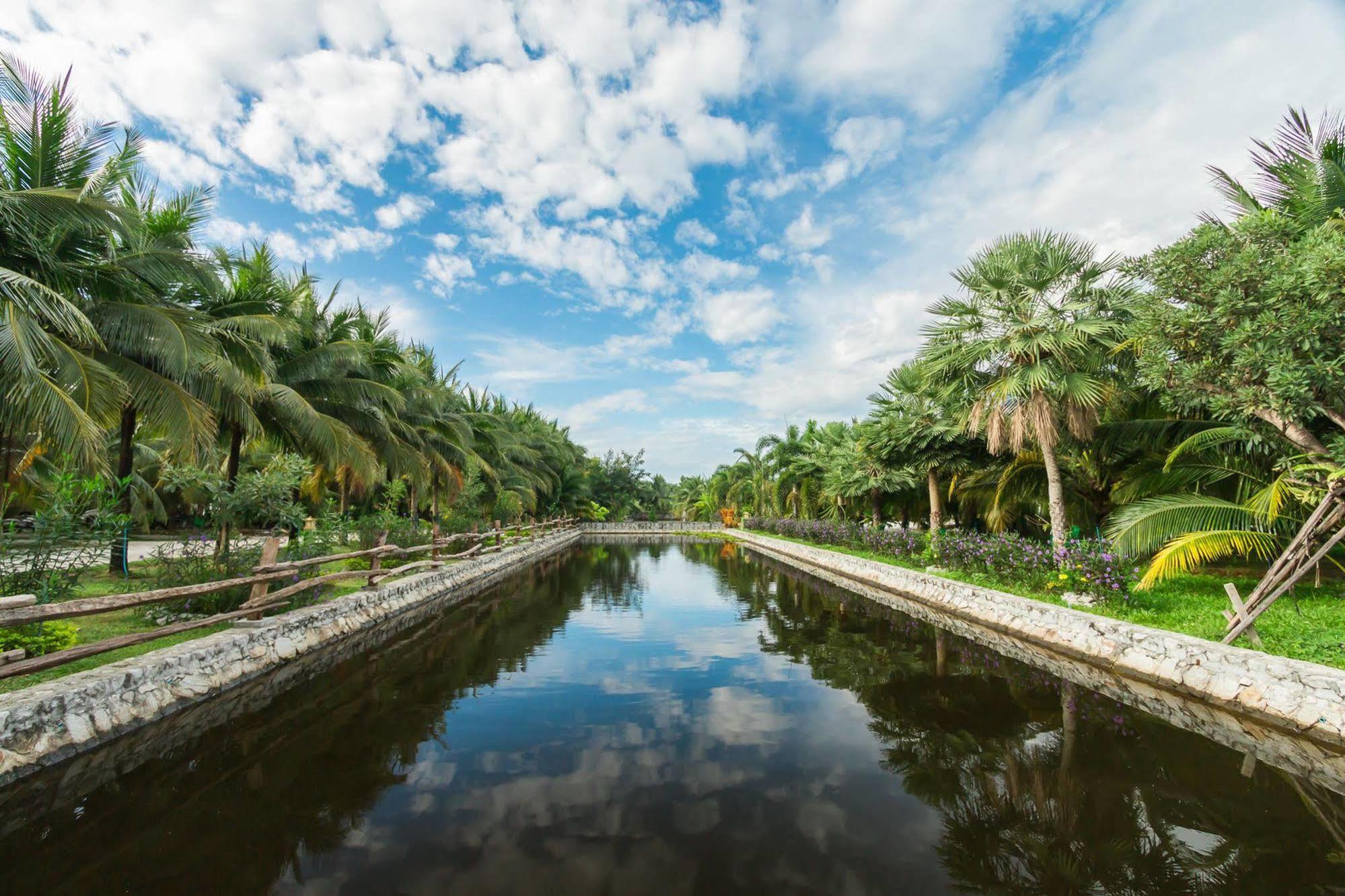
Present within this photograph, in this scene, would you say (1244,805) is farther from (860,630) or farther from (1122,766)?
(860,630)

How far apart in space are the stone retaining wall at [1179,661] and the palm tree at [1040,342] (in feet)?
7.28

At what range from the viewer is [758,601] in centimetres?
1508

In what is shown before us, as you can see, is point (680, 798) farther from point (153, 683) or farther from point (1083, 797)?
point (153, 683)

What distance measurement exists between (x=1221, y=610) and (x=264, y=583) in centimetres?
1434

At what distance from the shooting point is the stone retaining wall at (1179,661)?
18.5 ft

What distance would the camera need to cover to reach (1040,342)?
38.5 feet

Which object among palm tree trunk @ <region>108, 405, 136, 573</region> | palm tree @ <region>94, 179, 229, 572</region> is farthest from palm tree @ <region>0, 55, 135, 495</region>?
palm tree trunk @ <region>108, 405, 136, 573</region>

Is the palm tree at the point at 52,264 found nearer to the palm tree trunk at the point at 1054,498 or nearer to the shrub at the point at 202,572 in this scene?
the shrub at the point at 202,572

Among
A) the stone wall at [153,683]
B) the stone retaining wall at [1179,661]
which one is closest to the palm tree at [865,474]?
the stone retaining wall at [1179,661]

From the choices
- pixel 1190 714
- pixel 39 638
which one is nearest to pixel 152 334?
pixel 39 638

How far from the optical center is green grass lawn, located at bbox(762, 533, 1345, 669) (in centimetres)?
657

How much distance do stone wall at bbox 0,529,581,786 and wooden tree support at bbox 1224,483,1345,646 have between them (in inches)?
469

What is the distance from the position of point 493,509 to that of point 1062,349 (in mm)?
24252

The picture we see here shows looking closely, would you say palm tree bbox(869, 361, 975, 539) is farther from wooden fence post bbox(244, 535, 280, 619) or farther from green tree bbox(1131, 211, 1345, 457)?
wooden fence post bbox(244, 535, 280, 619)
